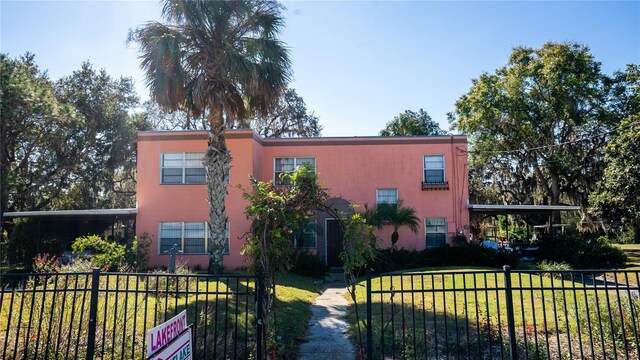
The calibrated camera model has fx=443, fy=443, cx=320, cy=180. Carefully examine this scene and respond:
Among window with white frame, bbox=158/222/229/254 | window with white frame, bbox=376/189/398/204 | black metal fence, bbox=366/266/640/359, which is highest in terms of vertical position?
window with white frame, bbox=376/189/398/204

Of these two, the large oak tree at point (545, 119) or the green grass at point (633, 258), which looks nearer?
the green grass at point (633, 258)

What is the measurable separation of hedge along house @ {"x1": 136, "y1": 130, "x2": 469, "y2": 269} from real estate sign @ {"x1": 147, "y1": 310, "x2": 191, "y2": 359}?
47.4 ft

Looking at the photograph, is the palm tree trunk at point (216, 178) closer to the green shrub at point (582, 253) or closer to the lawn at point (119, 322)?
the lawn at point (119, 322)

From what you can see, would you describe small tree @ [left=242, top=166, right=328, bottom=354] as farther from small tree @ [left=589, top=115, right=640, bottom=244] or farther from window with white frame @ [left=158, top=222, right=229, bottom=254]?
small tree @ [left=589, top=115, right=640, bottom=244]

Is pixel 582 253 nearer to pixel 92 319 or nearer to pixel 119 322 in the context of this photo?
pixel 119 322

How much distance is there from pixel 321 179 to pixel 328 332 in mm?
12104

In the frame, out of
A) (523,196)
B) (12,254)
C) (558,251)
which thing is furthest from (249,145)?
(523,196)

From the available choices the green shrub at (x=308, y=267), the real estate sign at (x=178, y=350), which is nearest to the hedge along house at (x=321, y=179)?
Result: the green shrub at (x=308, y=267)

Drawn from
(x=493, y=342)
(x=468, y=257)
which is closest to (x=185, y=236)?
(x=468, y=257)

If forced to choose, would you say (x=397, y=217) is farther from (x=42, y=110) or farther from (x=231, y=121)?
(x=42, y=110)

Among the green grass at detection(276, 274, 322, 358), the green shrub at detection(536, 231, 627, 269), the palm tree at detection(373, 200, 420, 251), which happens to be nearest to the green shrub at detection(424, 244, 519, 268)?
the palm tree at detection(373, 200, 420, 251)

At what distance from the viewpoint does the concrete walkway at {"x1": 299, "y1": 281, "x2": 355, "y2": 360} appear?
6910 mm

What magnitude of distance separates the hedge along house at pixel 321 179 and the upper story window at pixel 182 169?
4cm

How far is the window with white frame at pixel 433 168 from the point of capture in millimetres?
20234
